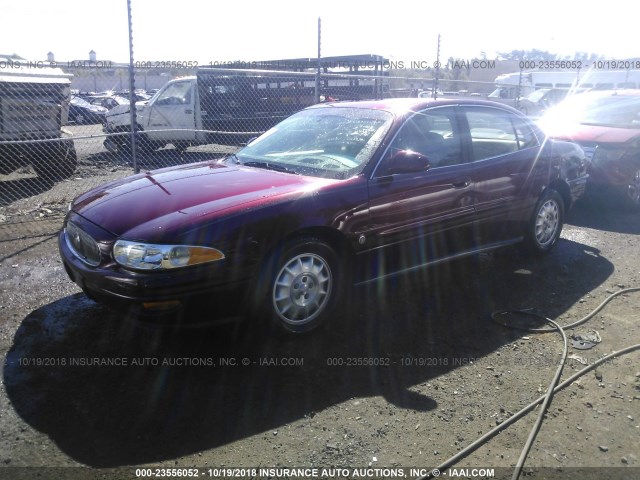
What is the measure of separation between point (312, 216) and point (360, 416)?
135 cm

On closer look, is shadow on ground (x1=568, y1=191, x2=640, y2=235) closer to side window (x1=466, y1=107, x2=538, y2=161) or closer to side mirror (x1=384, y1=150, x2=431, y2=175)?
side window (x1=466, y1=107, x2=538, y2=161)

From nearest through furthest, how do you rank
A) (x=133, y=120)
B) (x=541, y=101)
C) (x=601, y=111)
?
(x=133, y=120) → (x=601, y=111) → (x=541, y=101)

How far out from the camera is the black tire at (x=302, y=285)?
147 inches

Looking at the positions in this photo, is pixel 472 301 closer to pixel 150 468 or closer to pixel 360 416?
pixel 360 416

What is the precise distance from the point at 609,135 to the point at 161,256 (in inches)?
283

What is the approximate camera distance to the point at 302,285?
389 centimetres

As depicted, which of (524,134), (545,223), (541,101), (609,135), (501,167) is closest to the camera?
(501,167)

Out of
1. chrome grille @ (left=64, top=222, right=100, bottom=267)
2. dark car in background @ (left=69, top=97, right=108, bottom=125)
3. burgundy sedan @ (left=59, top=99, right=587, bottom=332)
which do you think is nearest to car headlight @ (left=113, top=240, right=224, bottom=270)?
burgundy sedan @ (left=59, top=99, right=587, bottom=332)

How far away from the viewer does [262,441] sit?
2955 millimetres

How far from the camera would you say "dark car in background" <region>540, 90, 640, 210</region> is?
789 centimetres

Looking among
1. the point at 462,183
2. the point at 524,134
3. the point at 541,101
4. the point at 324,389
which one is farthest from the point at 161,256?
the point at 541,101

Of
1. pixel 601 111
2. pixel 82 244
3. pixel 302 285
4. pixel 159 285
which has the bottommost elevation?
pixel 302 285

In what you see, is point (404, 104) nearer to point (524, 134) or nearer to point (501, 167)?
point (501, 167)

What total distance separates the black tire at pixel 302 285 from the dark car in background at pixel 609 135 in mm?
5556
